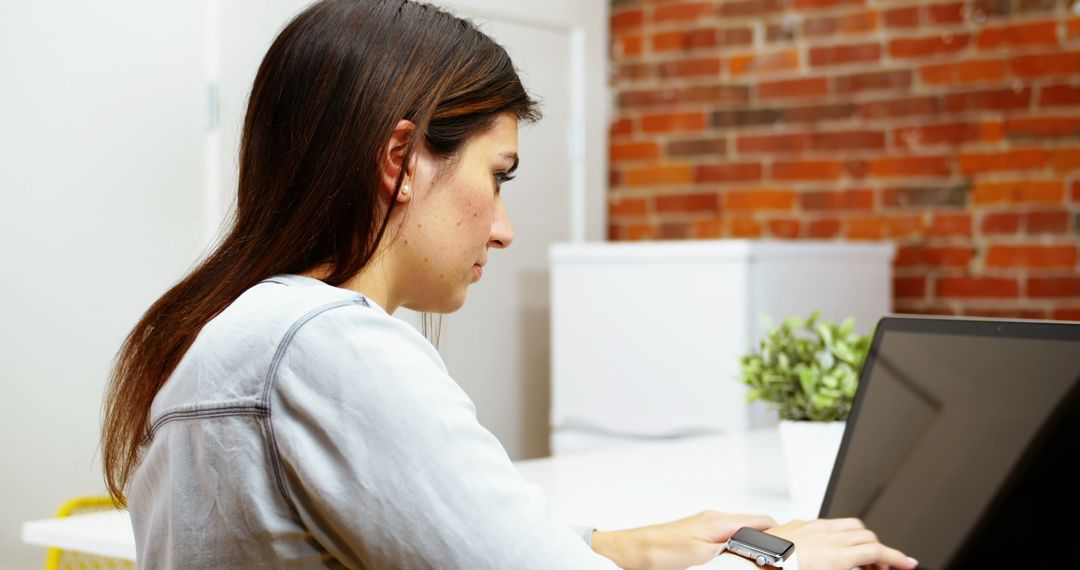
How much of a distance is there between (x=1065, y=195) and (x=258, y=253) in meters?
2.71

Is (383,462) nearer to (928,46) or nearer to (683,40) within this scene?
(928,46)

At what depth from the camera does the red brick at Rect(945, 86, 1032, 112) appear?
10.8ft

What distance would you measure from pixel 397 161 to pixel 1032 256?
2648 mm

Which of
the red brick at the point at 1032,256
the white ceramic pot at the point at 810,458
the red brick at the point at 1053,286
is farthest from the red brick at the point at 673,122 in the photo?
the white ceramic pot at the point at 810,458

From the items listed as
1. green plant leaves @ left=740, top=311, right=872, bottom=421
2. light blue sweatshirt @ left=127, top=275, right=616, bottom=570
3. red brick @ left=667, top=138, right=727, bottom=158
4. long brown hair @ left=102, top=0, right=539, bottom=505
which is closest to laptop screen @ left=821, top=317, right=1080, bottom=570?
green plant leaves @ left=740, top=311, right=872, bottom=421

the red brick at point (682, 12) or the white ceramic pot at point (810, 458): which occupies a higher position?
the red brick at point (682, 12)

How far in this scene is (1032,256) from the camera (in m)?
3.28

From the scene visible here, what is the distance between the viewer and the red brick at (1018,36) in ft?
10.6

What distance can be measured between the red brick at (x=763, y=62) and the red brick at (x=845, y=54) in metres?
0.07

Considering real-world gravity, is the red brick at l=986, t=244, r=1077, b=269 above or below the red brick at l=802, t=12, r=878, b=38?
below

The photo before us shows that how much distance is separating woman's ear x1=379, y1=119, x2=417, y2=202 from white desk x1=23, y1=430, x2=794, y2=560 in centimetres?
64

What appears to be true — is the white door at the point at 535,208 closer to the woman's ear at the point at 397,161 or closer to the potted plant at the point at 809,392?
the potted plant at the point at 809,392

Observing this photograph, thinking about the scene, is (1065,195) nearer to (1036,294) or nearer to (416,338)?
(1036,294)

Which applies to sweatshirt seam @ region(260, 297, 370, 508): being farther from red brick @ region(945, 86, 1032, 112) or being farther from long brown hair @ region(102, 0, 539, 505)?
red brick @ region(945, 86, 1032, 112)
